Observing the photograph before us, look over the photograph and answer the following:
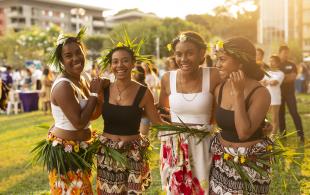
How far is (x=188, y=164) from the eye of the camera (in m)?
3.73

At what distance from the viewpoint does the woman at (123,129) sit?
3.73m

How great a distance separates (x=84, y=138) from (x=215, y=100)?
4.01 ft

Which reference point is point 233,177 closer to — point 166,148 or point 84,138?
point 166,148

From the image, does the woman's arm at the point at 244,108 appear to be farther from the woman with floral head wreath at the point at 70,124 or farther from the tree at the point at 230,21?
the tree at the point at 230,21

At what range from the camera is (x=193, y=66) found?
376 cm

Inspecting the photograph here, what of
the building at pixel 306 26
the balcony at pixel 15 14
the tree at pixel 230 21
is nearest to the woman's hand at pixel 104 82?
the building at pixel 306 26

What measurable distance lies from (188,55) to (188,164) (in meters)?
0.96

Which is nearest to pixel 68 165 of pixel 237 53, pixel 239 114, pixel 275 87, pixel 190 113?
pixel 190 113

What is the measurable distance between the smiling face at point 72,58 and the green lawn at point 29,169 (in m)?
0.87

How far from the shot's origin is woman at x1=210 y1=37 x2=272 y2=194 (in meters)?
3.14

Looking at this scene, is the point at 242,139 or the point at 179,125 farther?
the point at 179,125

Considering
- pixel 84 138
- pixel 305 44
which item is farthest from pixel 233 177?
pixel 305 44

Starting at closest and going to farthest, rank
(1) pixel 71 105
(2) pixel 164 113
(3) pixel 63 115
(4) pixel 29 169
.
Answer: (1) pixel 71 105 < (3) pixel 63 115 < (2) pixel 164 113 < (4) pixel 29 169

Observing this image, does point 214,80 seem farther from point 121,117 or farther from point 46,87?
point 46,87
